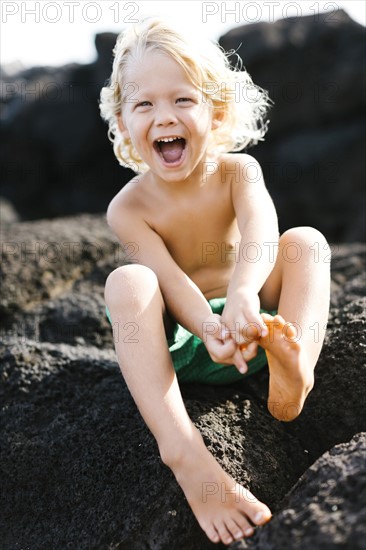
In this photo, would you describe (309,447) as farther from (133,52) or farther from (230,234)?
(133,52)

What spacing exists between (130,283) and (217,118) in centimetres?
76

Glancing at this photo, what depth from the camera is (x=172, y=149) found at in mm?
2203

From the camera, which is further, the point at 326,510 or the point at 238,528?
the point at 238,528

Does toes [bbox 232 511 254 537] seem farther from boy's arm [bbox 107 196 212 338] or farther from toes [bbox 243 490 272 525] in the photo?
boy's arm [bbox 107 196 212 338]

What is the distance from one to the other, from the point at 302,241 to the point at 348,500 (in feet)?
2.73

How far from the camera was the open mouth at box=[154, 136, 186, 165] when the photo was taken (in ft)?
7.19

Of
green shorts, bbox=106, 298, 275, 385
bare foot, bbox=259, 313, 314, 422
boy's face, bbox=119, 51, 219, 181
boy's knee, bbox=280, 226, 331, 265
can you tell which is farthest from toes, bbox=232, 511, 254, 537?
boy's face, bbox=119, 51, 219, 181

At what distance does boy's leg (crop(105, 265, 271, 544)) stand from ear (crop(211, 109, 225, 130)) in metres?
0.65

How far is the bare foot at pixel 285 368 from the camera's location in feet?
5.70

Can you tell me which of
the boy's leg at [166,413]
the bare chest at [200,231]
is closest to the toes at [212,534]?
the boy's leg at [166,413]

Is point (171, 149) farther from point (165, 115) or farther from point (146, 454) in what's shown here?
point (146, 454)

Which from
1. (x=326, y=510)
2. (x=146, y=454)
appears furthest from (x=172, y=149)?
(x=326, y=510)

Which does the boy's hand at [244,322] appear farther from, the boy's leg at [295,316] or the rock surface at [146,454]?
the rock surface at [146,454]

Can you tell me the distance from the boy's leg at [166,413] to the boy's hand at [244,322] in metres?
0.19
